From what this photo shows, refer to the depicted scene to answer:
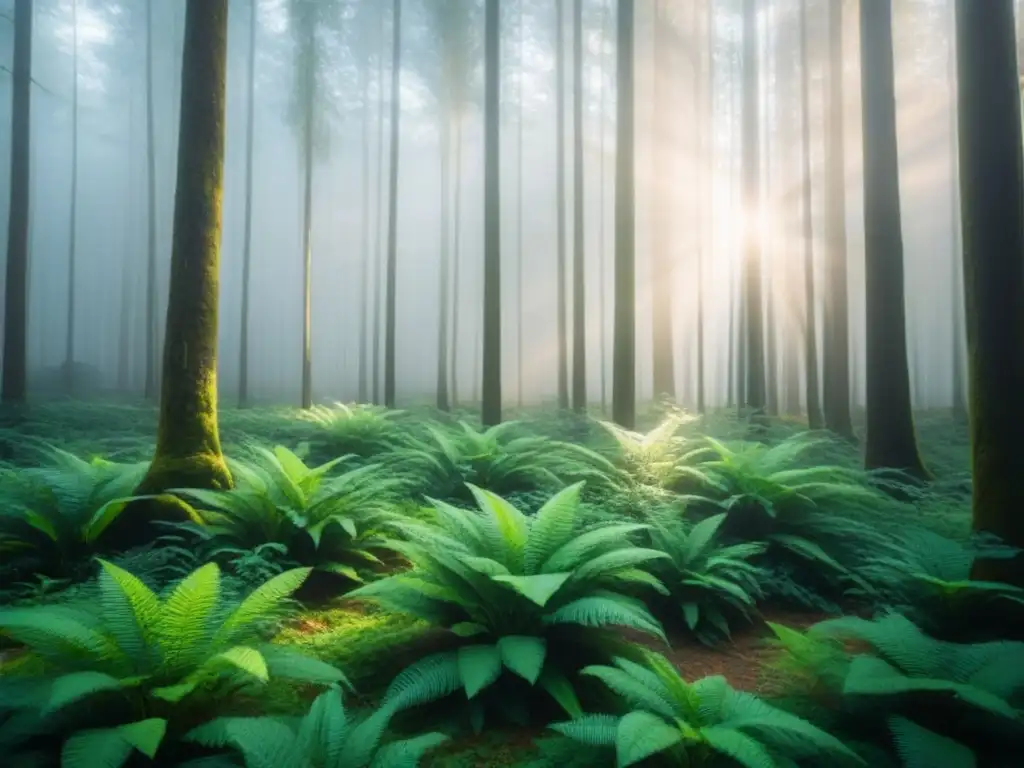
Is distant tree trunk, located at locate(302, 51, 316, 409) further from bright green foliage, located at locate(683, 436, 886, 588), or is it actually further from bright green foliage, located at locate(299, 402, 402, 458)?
bright green foliage, located at locate(683, 436, 886, 588)

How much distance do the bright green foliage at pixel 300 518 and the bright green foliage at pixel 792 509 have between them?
128 inches

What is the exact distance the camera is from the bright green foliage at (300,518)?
4867mm

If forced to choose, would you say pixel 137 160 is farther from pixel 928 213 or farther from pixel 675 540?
pixel 928 213

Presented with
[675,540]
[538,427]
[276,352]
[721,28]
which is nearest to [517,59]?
[721,28]

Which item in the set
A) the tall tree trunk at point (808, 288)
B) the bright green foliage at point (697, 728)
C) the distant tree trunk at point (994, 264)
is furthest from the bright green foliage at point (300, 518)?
the tall tree trunk at point (808, 288)

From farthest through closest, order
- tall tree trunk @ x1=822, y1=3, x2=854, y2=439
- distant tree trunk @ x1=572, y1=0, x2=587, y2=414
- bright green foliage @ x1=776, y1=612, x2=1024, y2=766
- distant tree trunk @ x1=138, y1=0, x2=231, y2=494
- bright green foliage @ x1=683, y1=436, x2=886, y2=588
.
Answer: distant tree trunk @ x1=572, y1=0, x2=587, y2=414 → tall tree trunk @ x1=822, y1=3, x2=854, y2=439 → distant tree trunk @ x1=138, y1=0, x2=231, y2=494 → bright green foliage @ x1=683, y1=436, x2=886, y2=588 → bright green foliage @ x1=776, y1=612, x2=1024, y2=766

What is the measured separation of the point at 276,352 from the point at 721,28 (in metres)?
62.9

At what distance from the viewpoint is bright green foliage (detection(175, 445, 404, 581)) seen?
192 inches

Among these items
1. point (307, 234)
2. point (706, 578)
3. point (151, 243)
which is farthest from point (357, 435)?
point (151, 243)

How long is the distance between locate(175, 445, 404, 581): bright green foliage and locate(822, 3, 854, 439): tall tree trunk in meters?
12.0

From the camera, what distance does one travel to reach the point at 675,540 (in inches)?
187

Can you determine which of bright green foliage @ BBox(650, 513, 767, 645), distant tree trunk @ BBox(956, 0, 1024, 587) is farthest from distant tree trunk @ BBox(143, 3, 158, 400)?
distant tree trunk @ BBox(956, 0, 1024, 587)

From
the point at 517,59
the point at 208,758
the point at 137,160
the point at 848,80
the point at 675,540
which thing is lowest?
the point at 208,758

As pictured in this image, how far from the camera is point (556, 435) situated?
491 inches
